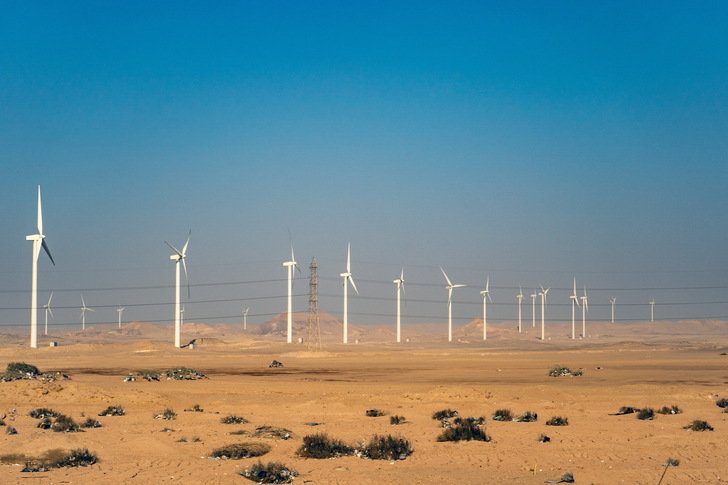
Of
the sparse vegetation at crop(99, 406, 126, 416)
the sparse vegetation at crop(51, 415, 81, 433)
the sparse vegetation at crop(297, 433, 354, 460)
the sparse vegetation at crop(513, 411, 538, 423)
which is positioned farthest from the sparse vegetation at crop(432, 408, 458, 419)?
the sparse vegetation at crop(99, 406, 126, 416)

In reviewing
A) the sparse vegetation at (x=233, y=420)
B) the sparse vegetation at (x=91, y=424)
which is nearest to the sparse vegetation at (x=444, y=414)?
the sparse vegetation at (x=233, y=420)

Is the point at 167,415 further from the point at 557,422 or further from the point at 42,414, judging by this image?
the point at 557,422

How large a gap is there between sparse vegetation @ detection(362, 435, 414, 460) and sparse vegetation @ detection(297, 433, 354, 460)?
2.10 ft

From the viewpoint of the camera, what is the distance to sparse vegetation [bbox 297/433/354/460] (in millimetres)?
20484

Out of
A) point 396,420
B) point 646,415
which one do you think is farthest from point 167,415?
point 646,415

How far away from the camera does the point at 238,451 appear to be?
68.0 ft

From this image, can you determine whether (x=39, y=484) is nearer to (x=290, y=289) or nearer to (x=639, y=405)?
(x=639, y=405)

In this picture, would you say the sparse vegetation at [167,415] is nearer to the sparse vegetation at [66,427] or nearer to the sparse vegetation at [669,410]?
the sparse vegetation at [66,427]

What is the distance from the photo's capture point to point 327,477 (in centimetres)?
1781

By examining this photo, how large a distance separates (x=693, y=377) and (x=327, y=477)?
44963 millimetres

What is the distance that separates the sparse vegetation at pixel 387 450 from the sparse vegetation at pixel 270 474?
10.4ft

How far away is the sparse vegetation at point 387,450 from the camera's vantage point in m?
20.4

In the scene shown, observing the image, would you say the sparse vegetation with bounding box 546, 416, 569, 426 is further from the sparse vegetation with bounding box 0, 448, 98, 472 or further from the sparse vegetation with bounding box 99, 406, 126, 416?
the sparse vegetation with bounding box 99, 406, 126, 416

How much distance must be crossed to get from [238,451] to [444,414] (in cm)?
1178
